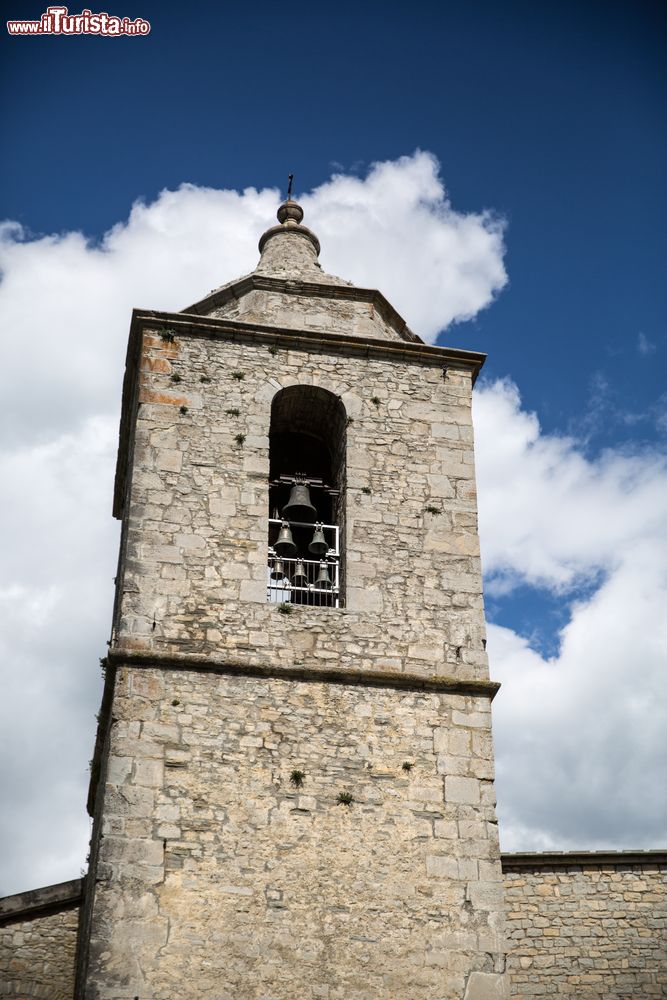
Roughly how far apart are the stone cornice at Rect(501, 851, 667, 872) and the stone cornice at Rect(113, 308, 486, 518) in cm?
504

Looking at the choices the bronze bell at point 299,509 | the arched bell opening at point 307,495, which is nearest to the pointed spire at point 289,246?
the arched bell opening at point 307,495

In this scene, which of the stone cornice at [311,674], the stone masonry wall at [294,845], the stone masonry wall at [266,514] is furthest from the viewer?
the stone masonry wall at [266,514]

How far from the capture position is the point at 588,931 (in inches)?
451

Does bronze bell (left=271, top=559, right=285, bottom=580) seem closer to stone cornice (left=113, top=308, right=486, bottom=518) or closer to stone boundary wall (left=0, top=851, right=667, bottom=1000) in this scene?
stone cornice (left=113, top=308, right=486, bottom=518)

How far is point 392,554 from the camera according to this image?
40.1 feet

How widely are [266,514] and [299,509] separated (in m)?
0.66

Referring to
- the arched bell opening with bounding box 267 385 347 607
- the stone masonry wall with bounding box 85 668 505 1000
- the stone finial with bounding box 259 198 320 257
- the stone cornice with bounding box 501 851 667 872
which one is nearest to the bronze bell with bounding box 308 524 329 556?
the arched bell opening with bounding box 267 385 347 607

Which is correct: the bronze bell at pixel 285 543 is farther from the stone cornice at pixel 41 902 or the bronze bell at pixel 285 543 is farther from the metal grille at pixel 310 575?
the stone cornice at pixel 41 902

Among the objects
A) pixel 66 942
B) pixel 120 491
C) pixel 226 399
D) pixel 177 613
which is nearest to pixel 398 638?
pixel 177 613

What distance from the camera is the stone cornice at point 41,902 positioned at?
11.1 m

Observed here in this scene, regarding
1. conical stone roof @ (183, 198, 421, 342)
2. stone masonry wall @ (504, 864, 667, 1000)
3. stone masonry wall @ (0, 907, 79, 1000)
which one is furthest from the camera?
conical stone roof @ (183, 198, 421, 342)

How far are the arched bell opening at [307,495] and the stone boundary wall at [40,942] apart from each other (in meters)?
3.19

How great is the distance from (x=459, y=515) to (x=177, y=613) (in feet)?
9.84

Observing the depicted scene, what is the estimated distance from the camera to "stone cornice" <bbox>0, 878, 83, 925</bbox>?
437 inches
